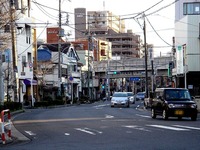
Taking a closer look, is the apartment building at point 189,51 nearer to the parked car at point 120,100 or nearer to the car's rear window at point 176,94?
the parked car at point 120,100

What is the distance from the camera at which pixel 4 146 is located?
14523 mm

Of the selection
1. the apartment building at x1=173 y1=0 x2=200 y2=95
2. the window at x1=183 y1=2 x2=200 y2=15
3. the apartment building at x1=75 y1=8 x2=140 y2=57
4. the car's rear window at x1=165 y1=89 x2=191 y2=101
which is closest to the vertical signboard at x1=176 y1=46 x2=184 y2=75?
the apartment building at x1=173 y1=0 x2=200 y2=95

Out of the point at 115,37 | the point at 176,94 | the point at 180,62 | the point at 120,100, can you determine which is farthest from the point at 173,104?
the point at 115,37

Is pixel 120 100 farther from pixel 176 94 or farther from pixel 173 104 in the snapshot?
pixel 173 104

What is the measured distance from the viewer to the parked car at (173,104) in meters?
26.1

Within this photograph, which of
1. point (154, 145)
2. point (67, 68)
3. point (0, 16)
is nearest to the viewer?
point (154, 145)

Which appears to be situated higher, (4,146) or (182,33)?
(182,33)

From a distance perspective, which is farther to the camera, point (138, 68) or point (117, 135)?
point (138, 68)

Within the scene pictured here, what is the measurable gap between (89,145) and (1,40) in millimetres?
12679

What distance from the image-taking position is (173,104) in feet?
86.0

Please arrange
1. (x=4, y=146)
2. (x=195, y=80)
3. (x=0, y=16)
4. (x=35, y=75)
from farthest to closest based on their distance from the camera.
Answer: (x=35, y=75) < (x=195, y=80) < (x=0, y=16) < (x=4, y=146)

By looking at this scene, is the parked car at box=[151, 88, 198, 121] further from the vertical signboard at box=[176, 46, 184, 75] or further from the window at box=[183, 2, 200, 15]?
the window at box=[183, 2, 200, 15]

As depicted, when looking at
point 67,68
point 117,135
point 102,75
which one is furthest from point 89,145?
point 102,75

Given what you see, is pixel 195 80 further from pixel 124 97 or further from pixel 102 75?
pixel 102 75
